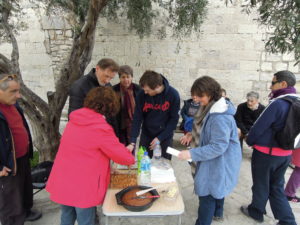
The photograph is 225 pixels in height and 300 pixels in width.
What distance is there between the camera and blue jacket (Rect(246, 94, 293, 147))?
224 cm

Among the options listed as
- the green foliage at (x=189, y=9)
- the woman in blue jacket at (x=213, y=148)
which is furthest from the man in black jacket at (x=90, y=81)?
the green foliage at (x=189, y=9)

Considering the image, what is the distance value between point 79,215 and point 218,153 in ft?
4.32

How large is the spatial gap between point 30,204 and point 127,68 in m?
2.09

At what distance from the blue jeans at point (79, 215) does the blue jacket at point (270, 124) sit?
180cm

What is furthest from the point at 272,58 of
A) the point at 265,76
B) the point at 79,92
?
the point at 79,92

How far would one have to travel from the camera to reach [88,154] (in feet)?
5.70

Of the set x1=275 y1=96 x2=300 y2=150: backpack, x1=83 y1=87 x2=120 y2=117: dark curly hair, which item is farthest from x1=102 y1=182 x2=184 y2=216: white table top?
x1=275 y1=96 x2=300 y2=150: backpack

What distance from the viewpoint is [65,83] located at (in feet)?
10.9

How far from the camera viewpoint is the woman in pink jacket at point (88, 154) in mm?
1706

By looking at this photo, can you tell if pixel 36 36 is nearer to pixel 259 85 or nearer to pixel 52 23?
pixel 52 23

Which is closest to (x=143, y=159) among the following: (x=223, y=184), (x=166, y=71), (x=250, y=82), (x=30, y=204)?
(x=223, y=184)

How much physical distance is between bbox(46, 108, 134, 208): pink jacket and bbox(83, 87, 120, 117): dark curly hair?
0.05 meters

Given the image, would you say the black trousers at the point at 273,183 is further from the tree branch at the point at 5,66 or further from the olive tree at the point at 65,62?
the tree branch at the point at 5,66

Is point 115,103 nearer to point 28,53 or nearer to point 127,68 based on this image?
point 127,68
